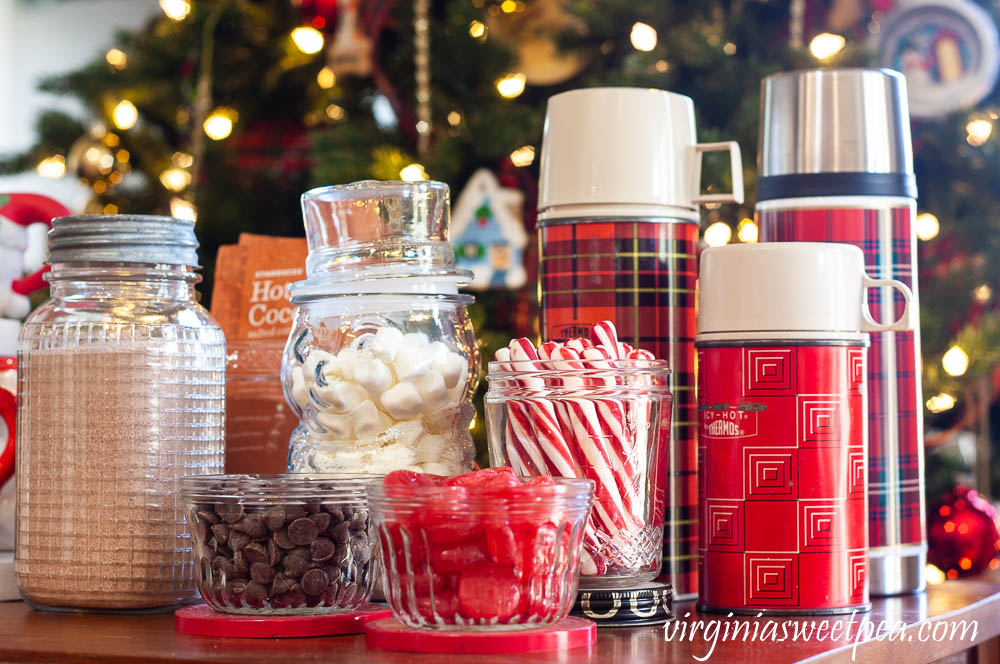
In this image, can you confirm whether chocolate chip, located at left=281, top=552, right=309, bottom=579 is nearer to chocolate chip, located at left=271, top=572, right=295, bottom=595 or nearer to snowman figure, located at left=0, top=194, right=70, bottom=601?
chocolate chip, located at left=271, top=572, right=295, bottom=595

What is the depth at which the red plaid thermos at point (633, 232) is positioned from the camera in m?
0.73

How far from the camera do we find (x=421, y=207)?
0.74m

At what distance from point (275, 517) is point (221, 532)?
0.11 feet

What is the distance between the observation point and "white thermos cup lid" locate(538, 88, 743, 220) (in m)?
0.73

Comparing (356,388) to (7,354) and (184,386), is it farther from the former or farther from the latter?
(7,354)

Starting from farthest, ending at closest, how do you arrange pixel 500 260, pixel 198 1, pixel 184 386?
1. pixel 198 1
2. pixel 500 260
3. pixel 184 386

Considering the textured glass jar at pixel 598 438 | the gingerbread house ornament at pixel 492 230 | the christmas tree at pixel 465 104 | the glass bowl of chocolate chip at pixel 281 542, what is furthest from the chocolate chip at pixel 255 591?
the gingerbread house ornament at pixel 492 230

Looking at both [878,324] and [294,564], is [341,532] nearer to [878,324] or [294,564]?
[294,564]

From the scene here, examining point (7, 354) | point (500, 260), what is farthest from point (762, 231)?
point (500, 260)

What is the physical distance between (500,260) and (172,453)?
0.91 meters

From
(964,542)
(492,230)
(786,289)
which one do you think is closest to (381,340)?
(786,289)

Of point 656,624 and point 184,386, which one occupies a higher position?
point 184,386

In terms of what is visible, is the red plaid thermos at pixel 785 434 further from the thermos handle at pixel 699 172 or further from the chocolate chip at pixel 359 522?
the chocolate chip at pixel 359 522

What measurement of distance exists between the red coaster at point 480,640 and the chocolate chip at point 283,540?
0.06 metres
